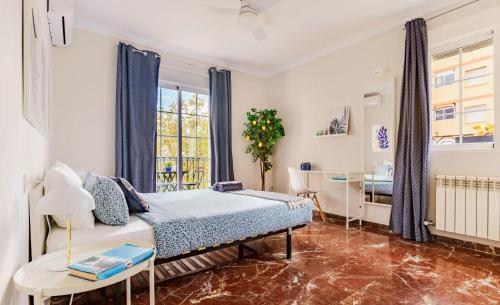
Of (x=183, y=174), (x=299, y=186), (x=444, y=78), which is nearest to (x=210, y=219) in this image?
(x=299, y=186)

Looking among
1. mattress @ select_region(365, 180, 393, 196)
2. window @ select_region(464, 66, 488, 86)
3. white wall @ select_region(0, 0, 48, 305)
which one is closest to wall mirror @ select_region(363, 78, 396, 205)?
mattress @ select_region(365, 180, 393, 196)

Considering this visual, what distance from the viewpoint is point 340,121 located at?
4.27 m

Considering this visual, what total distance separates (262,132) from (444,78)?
286cm

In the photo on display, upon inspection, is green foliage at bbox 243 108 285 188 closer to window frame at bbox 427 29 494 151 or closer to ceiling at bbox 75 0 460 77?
ceiling at bbox 75 0 460 77

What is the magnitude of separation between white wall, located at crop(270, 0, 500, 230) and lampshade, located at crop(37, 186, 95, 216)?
3.66 m

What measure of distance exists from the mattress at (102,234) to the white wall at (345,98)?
327 centimetres

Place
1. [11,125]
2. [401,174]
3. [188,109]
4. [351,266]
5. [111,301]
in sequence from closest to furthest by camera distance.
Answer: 1. [11,125]
2. [111,301]
3. [351,266]
4. [401,174]
5. [188,109]

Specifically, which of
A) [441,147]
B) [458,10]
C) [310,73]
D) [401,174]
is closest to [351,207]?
[401,174]

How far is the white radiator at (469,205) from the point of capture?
2.69m

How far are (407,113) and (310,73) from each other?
1.98 m

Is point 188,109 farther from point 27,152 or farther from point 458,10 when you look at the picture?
point 458,10

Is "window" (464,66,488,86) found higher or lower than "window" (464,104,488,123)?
higher

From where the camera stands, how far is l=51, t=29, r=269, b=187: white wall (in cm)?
345

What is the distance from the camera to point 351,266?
2512 mm
